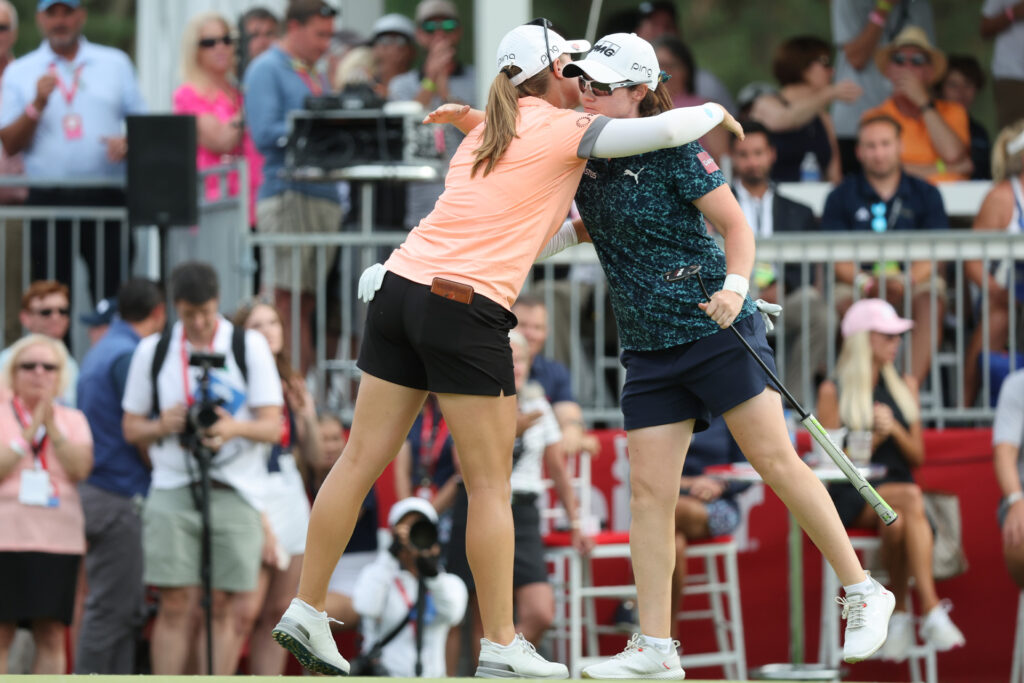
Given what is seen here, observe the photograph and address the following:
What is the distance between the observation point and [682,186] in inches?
185

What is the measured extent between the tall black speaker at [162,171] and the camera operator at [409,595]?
210 centimetres

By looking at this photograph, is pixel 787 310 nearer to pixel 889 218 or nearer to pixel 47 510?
pixel 889 218

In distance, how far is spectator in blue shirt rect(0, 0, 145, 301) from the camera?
902 cm

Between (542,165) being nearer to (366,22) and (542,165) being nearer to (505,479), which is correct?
(505,479)

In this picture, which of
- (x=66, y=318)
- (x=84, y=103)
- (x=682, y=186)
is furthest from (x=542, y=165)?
(x=84, y=103)

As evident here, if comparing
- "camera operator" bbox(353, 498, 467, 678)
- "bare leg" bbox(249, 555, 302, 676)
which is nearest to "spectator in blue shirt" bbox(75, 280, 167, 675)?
"bare leg" bbox(249, 555, 302, 676)

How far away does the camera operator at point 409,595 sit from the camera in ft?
23.8

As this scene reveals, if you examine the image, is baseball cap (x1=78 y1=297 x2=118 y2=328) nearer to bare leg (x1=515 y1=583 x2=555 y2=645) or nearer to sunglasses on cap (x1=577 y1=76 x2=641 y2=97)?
bare leg (x1=515 y1=583 x2=555 y2=645)

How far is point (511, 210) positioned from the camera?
458cm

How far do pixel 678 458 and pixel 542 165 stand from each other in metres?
0.99

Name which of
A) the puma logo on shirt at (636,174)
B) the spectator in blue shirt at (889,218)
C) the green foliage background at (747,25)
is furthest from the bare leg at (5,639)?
the green foliage background at (747,25)

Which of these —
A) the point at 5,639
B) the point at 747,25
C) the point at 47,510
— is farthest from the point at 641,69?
the point at 747,25

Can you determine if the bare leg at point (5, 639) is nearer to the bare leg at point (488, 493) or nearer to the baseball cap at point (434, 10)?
the bare leg at point (488, 493)

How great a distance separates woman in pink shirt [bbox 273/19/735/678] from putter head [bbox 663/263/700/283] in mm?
362
